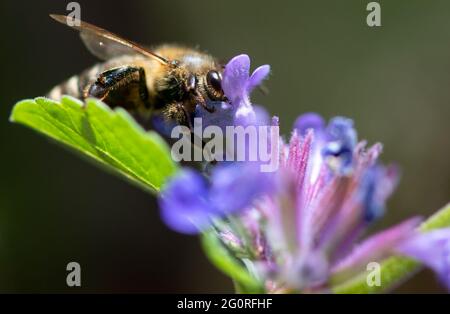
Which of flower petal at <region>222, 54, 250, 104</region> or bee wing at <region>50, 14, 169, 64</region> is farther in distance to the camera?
bee wing at <region>50, 14, 169, 64</region>

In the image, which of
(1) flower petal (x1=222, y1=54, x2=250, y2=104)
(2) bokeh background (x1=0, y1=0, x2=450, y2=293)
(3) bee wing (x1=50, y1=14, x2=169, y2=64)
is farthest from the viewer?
(2) bokeh background (x1=0, y1=0, x2=450, y2=293)

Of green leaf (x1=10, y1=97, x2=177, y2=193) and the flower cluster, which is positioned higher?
green leaf (x1=10, y1=97, x2=177, y2=193)

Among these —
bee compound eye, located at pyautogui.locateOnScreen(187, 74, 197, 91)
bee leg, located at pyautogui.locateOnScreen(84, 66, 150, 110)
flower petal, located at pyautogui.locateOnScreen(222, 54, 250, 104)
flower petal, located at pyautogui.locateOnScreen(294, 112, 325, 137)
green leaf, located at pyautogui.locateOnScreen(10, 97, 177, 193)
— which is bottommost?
green leaf, located at pyautogui.locateOnScreen(10, 97, 177, 193)

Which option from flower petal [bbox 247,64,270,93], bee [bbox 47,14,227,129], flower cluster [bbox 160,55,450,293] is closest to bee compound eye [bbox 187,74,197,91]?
bee [bbox 47,14,227,129]

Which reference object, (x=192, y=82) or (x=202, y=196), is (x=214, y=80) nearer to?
(x=192, y=82)

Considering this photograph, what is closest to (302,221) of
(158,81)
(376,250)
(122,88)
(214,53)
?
(376,250)

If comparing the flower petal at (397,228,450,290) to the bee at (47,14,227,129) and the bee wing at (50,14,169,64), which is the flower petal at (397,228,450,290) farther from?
the bee wing at (50,14,169,64)
